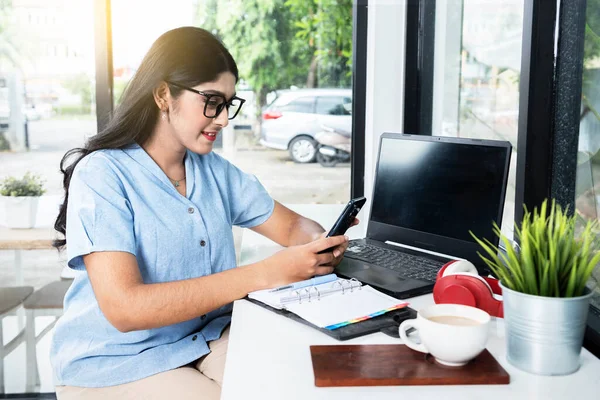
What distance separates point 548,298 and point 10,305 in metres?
2.36

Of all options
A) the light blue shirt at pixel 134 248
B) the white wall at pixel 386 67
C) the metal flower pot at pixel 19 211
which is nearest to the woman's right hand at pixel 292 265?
the light blue shirt at pixel 134 248

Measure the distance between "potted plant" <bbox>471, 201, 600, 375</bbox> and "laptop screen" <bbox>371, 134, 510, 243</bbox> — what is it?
0.45 m

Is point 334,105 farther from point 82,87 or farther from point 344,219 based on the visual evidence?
point 344,219

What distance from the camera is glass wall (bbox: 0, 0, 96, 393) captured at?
9.25 feet

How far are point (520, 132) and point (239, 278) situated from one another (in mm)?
654

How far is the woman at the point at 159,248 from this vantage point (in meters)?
1.24

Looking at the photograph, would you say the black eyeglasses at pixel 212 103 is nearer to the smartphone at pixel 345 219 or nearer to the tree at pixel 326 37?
the smartphone at pixel 345 219

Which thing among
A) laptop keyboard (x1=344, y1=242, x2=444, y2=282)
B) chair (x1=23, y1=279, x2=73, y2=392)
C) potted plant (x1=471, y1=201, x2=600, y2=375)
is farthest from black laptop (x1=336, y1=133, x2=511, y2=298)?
chair (x1=23, y1=279, x2=73, y2=392)

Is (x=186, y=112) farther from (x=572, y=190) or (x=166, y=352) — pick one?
(x=572, y=190)

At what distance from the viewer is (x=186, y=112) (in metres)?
1.46

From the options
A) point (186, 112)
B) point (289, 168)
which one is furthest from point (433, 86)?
point (186, 112)

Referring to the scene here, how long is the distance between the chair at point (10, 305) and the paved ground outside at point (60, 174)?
190mm

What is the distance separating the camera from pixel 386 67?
244cm

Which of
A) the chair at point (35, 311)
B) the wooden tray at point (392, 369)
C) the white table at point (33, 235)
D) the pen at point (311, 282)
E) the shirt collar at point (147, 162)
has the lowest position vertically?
the chair at point (35, 311)
